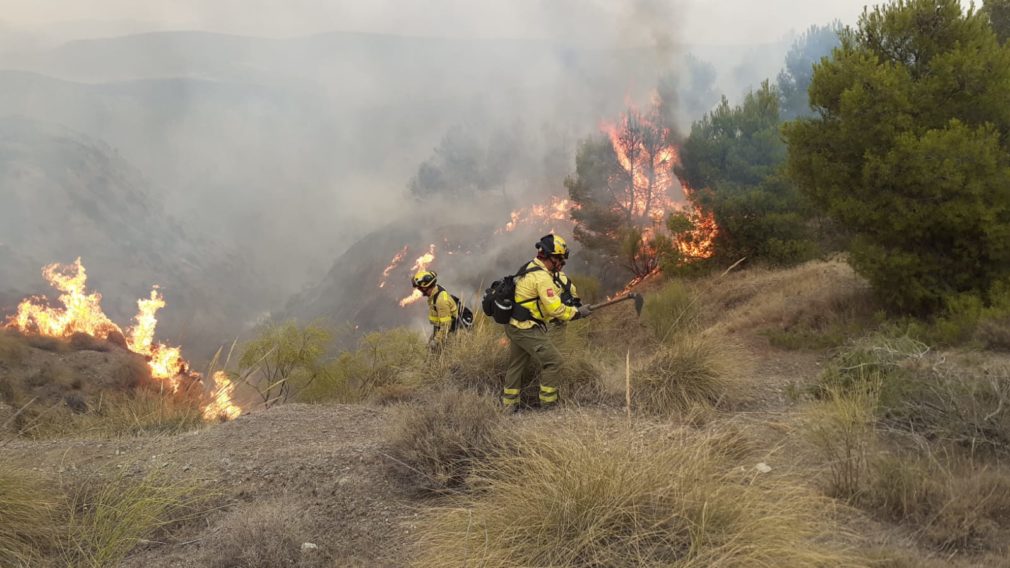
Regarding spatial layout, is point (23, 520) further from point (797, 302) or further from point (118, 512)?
point (797, 302)

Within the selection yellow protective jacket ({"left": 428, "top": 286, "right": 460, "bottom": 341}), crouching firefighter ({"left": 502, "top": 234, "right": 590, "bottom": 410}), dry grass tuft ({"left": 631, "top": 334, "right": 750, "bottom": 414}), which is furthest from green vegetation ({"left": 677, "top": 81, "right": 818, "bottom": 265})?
crouching firefighter ({"left": 502, "top": 234, "right": 590, "bottom": 410})

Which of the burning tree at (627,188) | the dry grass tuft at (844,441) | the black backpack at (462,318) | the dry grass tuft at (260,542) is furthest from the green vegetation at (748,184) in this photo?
the dry grass tuft at (260,542)

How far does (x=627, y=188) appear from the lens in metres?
34.3

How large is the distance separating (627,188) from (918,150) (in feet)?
82.6

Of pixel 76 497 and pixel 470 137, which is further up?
pixel 470 137

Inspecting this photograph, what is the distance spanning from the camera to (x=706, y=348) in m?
6.71

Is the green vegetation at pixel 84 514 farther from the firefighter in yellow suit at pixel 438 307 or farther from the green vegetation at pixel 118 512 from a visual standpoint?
the firefighter in yellow suit at pixel 438 307

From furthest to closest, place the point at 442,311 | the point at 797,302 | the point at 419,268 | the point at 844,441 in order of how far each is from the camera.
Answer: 1. the point at 419,268
2. the point at 797,302
3. the point at 442,311
4. the point at 844,441

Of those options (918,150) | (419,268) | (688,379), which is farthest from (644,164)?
(688,379)

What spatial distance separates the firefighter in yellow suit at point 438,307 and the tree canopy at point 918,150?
691 centimetres

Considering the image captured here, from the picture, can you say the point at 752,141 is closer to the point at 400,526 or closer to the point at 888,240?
the point at 888,240

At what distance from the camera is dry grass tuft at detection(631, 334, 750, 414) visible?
6.18m

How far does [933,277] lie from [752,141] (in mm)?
16691

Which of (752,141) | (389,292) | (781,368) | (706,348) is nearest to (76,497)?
(706,348)
